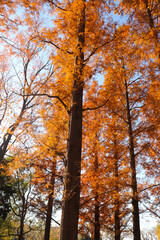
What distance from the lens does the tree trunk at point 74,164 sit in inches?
127

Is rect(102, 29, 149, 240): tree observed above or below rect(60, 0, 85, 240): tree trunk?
above

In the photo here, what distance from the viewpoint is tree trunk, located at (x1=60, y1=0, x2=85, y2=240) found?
127 inches

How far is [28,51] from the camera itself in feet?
36.8

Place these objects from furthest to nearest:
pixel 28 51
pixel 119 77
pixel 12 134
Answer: pixel 28 51 < pixel 12 134 < pixel 119 77

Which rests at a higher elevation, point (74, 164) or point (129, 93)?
point (129, 93)

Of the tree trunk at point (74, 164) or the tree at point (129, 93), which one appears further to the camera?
the tree at point (129, 93)

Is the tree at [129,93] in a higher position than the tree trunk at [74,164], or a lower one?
higher

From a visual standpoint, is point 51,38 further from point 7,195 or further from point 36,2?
point 7,195

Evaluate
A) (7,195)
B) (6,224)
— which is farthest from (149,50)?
(6,224)

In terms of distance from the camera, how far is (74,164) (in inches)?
148

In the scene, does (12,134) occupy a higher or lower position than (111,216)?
higher

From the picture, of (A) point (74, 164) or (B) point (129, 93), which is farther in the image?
(B) point (129, 93)

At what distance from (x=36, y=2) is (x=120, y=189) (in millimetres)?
7245

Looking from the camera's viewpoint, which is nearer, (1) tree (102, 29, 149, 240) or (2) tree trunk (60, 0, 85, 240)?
(2) tree trunk (60, 0, 85, 240)
